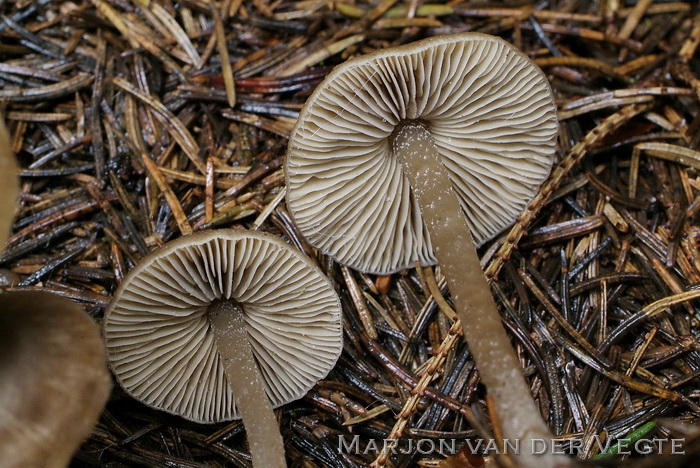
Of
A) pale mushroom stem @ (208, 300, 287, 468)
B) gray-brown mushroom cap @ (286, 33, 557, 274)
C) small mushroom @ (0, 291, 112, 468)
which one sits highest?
gray-brown mushroom cap @ (286, 33, 557, 274)

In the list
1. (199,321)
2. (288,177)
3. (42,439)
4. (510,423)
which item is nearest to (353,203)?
(288,177)

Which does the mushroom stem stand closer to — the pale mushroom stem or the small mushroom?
the pale mushroom stem

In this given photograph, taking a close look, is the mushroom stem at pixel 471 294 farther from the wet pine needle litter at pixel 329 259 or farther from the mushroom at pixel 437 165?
the wet pine needle litter at pixel 329 259

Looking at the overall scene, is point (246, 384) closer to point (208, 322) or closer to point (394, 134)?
point (208, 322)

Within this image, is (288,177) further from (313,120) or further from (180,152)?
(180,152)

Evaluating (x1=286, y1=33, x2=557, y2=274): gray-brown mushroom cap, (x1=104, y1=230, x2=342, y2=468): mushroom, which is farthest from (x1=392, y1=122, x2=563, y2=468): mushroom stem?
(x1=104, y1=230, x2=342, y2=468): mushroom

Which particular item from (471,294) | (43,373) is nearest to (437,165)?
(471,294)
